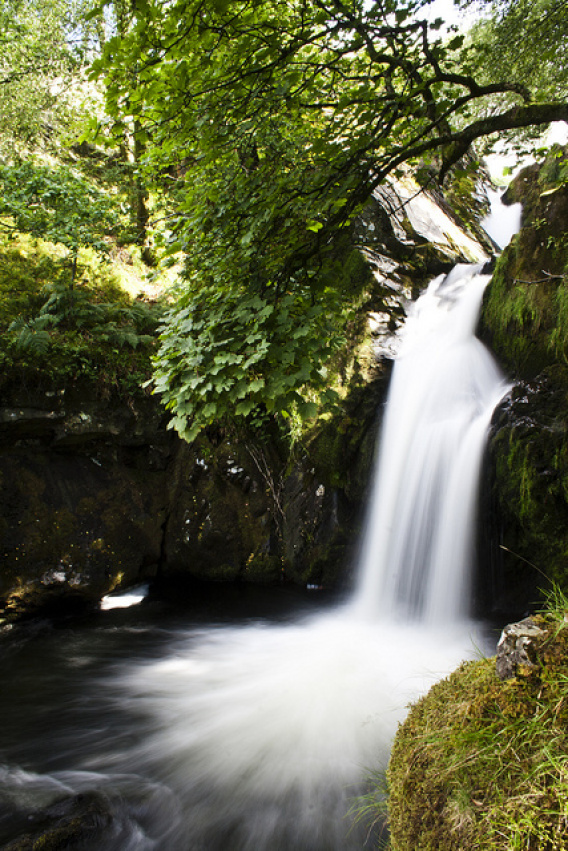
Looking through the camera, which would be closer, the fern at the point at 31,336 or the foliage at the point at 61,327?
the fern at the point at 31,336

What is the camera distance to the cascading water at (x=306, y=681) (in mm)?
3025

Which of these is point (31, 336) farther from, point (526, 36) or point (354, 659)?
point (526, 36)

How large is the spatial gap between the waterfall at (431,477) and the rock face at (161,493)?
386 millimetres

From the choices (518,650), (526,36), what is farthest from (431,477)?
(526,36)

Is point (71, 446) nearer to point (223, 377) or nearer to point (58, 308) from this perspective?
point (58, 308)

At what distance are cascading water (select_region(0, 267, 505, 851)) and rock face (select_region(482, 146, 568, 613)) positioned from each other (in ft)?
1.36

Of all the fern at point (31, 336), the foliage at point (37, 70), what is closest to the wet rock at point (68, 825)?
the fern at point (31, 336)

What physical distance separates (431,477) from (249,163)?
429 cm

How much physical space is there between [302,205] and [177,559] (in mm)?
5641

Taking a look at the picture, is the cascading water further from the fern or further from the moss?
the fern

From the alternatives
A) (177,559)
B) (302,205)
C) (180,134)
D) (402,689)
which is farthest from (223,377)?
(177,559)

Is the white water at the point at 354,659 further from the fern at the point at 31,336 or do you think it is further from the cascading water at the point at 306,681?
the fern at the point at 31,336

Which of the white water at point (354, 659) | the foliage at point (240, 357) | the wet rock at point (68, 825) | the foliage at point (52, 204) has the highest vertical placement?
the foliage at point (52, 204)

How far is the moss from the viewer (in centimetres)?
130
